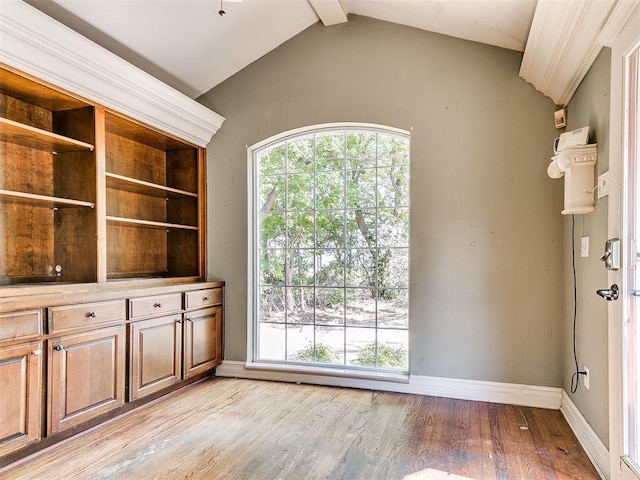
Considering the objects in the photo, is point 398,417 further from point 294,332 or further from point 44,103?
point 44,103

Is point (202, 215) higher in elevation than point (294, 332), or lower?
higher

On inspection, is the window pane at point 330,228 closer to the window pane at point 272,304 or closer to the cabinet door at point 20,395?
the window pane at point 272,304

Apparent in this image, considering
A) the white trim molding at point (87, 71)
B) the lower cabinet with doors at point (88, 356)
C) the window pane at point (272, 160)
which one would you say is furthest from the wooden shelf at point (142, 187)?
the lower cabinet with doors at point (88, 356)

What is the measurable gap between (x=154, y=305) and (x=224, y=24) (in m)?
2.24

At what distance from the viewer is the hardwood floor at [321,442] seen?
6.72ft

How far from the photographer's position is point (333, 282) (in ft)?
11.6

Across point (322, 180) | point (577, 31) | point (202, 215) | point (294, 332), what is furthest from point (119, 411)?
point (577, 31)

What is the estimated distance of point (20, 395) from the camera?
6.84ft

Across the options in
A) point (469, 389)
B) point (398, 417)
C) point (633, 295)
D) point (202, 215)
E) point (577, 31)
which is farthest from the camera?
point (202, 215)

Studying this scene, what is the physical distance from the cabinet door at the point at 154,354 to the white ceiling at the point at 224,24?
80.1 inches

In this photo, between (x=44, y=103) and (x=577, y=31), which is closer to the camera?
(x=577, y=31)

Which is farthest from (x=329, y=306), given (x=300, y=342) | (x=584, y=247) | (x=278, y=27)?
(x=278, y=27)

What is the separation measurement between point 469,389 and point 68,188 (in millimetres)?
3288

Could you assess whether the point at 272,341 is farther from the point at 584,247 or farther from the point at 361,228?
the point at 584,247
